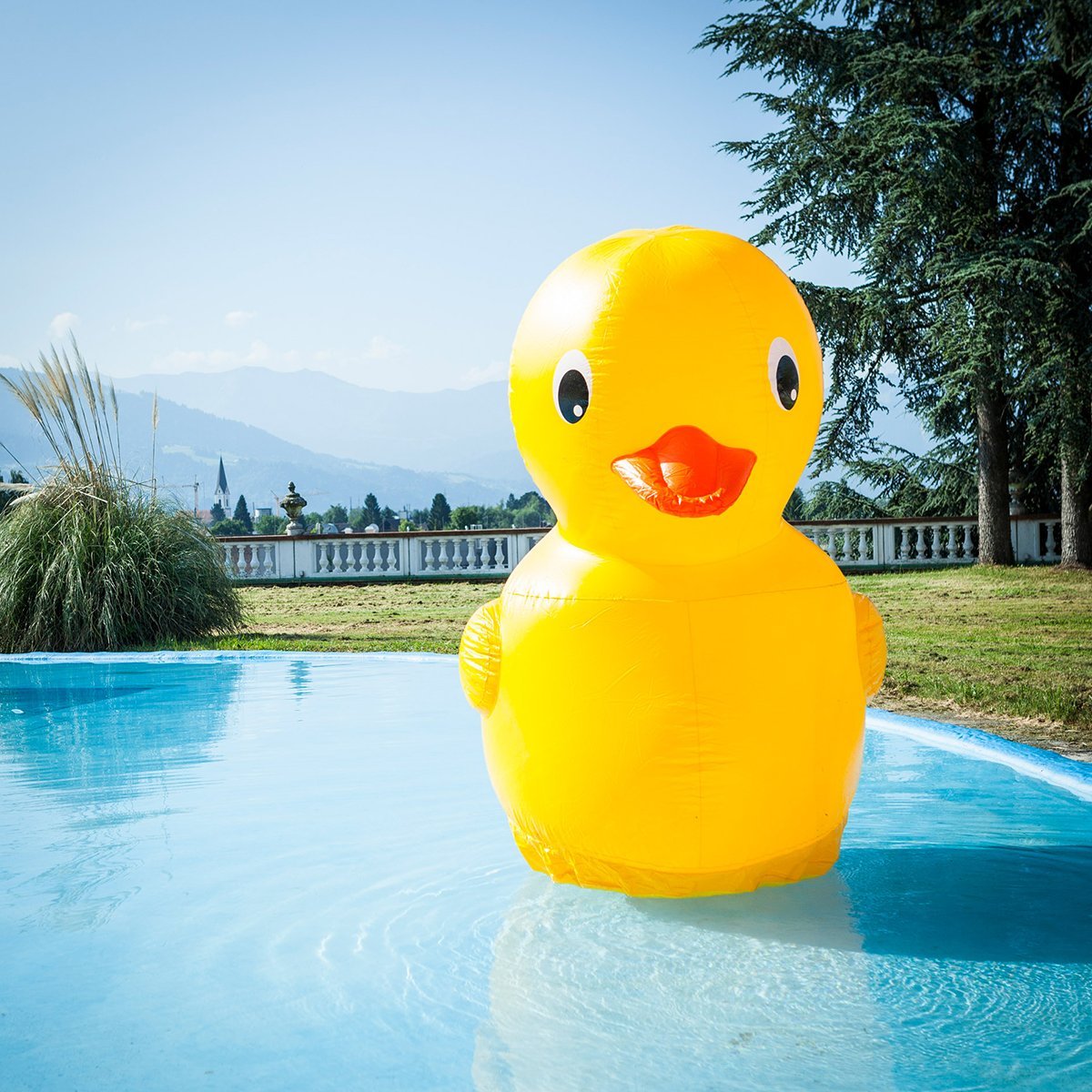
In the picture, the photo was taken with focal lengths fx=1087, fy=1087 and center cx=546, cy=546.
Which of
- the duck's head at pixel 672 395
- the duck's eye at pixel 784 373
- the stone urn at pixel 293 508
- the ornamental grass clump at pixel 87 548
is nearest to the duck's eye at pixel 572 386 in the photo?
the duck's head at pixel 672 395

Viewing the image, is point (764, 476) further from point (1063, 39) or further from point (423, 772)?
point (1063, 39)

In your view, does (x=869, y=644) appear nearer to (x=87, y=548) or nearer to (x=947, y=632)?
(x=947, y=632)

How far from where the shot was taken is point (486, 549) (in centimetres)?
1700

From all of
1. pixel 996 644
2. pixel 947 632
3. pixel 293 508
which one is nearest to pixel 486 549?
pixel 293 508

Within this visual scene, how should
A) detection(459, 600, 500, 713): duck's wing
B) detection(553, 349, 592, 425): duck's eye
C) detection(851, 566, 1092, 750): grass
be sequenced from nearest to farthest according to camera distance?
detection(553, 349, 592, 425): duck's eye → detection(459, 600, 500, 713): duck's wing → detection(851, 566, 1092, 750): grass

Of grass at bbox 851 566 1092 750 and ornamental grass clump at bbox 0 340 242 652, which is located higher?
ornamental grass clump at bbox 0 340 242 652

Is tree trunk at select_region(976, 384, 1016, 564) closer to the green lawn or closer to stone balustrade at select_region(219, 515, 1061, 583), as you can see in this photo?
the green lawn

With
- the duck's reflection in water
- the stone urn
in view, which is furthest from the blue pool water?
the stone urn

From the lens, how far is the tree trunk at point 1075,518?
15016 mm

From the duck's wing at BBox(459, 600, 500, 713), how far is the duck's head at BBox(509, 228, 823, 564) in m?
0.36

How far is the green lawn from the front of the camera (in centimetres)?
604

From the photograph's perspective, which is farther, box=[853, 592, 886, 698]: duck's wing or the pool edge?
the pool edge

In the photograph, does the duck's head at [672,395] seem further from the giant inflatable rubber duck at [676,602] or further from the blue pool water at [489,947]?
the blue pool water at [489,947]

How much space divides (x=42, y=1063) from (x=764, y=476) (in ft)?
7.39
